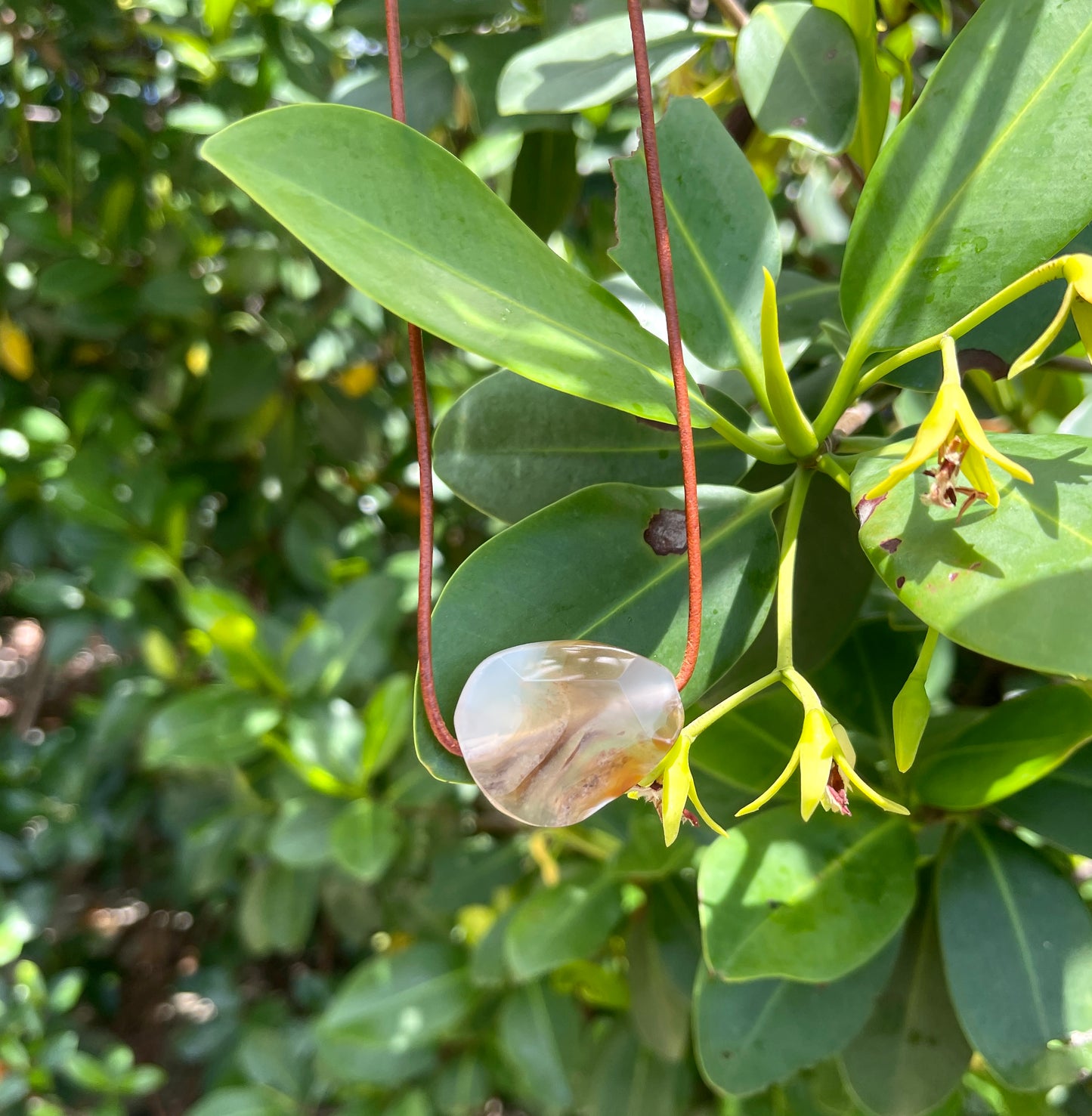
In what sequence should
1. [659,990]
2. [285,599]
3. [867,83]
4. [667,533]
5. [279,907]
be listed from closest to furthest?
1. [667,533]
2. [867,83]
3. [659,990]
4. [279,907]
5. [285,599]

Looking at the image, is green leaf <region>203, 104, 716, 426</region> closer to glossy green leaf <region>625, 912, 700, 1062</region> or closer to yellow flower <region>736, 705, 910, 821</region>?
yellow flower <region>736, 705, 910, 821</region>

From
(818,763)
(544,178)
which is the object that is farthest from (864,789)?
(544,178)

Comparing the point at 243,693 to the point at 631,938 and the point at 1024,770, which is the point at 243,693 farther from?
the point at 1024,770

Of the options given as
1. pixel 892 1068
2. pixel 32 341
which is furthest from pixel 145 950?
pixel 892 1068

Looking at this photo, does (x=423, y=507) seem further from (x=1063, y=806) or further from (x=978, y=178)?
(x=1063, y=806)

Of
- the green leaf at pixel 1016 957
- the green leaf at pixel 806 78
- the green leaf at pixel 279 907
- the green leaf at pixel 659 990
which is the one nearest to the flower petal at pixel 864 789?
the green leaf at pixel 1016 957

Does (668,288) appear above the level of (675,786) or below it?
above
